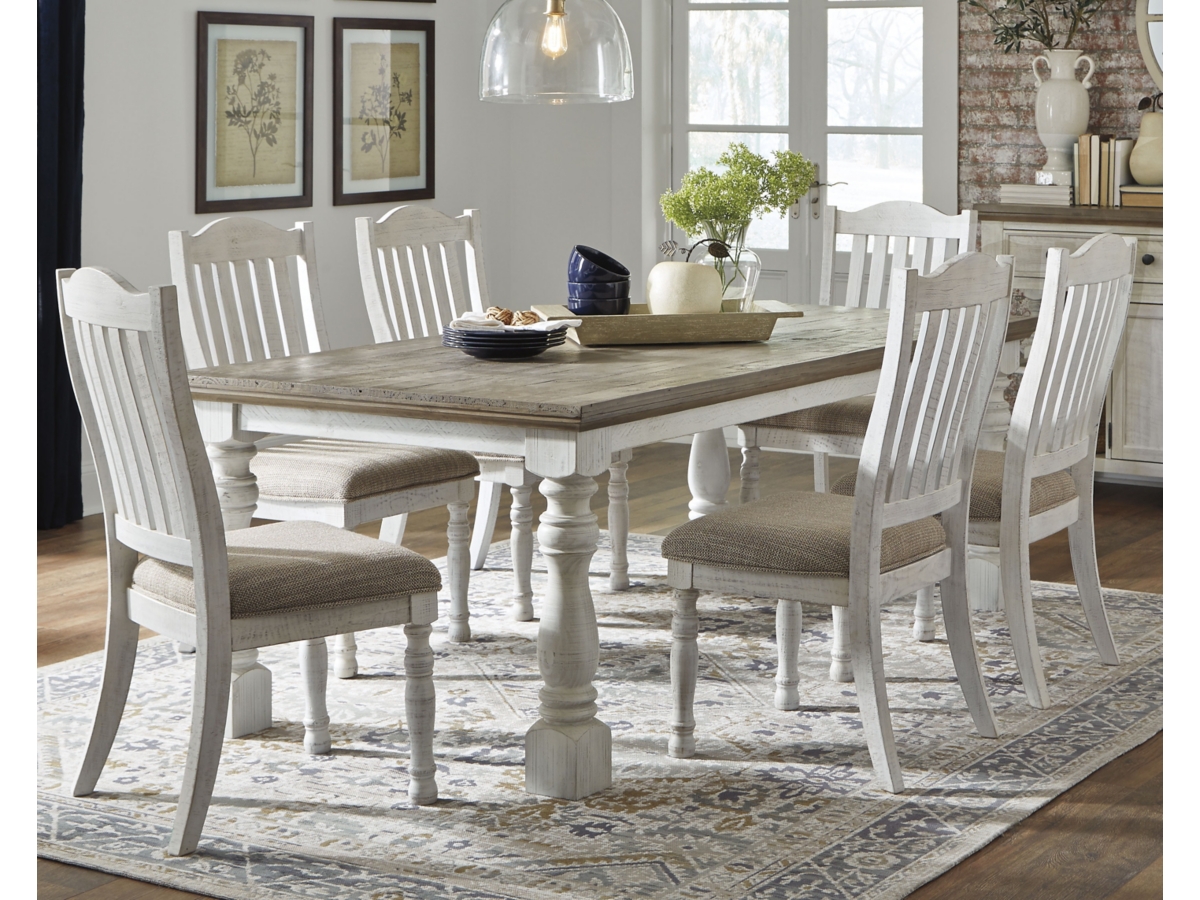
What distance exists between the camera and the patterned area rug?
2.59 metres

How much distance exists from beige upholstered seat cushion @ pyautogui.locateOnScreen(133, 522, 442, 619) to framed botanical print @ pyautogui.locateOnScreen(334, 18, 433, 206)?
361cm

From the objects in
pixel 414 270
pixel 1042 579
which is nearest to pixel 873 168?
pixel 1042 579

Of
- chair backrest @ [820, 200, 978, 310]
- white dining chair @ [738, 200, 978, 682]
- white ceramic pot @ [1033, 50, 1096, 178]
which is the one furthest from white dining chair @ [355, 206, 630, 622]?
white ceramic pot @ [1033, 50, 1096, 178]

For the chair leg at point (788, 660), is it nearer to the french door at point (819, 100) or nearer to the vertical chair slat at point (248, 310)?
the vertical chair slat at point (248, 310)

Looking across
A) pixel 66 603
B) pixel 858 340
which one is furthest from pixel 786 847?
pixel 66 603

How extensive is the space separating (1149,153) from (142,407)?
4.03 metres

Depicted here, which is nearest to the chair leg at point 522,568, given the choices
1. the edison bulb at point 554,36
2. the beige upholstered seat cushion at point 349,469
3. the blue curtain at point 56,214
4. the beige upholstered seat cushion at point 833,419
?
the beige upholstered seat cushion at point 349,469

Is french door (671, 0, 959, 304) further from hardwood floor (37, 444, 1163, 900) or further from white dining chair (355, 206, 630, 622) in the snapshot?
white dining chair (355, 206, 630, 622)

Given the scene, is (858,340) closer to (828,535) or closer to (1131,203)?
(828,535)

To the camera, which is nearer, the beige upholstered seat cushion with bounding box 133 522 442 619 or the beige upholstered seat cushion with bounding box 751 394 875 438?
the beige upholstered seat cushion with bounding box 133 522 442 619

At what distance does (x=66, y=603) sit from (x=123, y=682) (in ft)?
4.90

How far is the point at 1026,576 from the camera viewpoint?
11.2 feet

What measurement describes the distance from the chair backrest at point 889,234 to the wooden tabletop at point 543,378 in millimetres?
878

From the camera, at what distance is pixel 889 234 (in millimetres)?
4562
